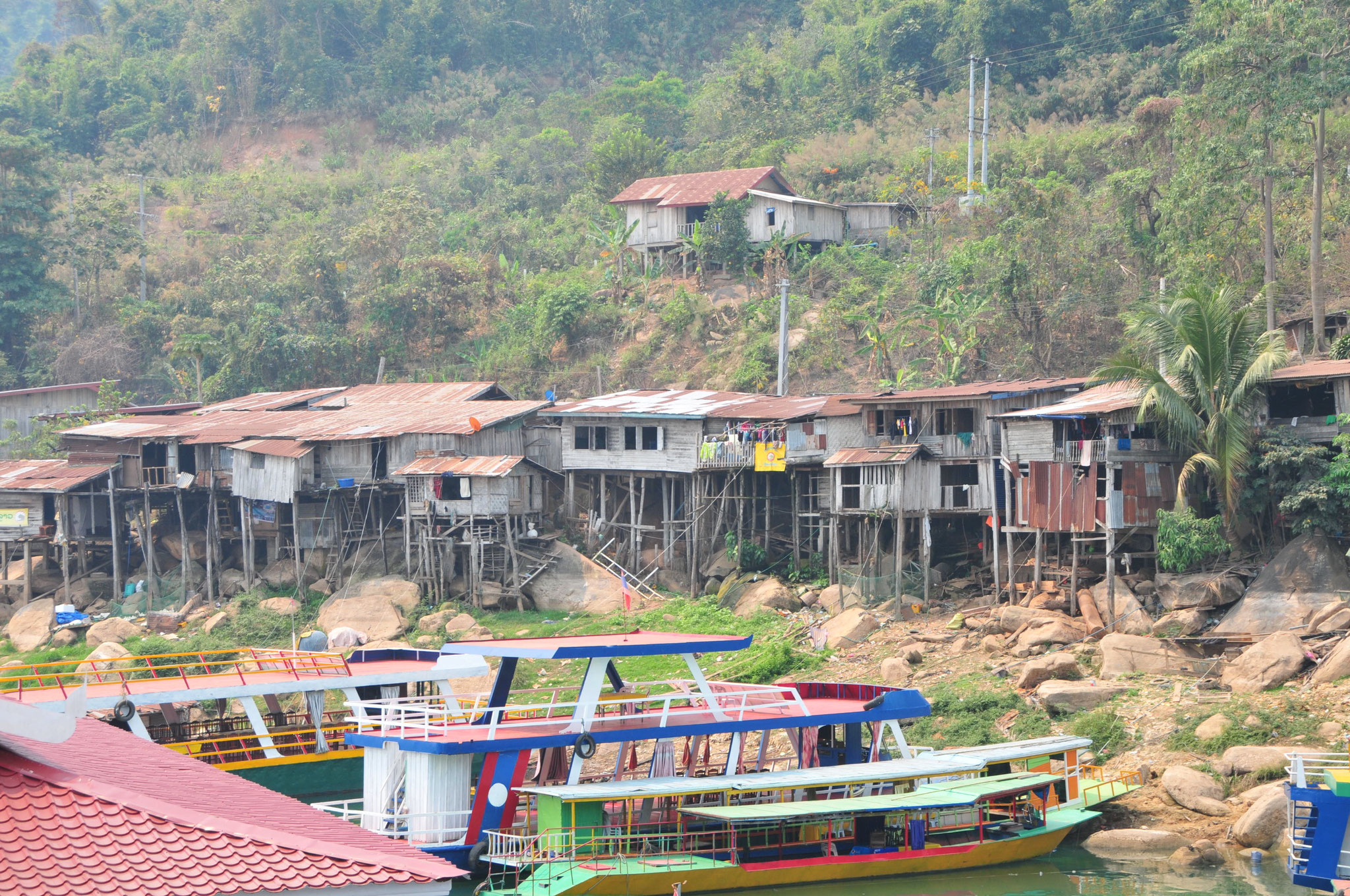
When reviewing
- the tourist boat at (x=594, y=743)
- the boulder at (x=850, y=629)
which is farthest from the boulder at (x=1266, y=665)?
the boulder at (x=850, y=629)

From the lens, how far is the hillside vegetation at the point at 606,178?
4619 centimetres

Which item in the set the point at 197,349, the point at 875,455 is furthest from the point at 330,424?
the point at 875,455

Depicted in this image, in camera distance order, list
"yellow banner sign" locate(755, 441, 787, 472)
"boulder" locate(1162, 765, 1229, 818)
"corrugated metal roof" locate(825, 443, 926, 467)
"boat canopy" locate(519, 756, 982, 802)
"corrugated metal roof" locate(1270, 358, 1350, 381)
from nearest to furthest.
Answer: "boat canopy" locate(519, 756, 982, 802)
"boulder" locate(1162, 765, 1229, 818)
"corrugated metal roof" locate(1270, 358, 1350, 381)
"corrugated metal roof" locate(825, 443, 926, 467)
"yellow banner sign" locate(755, 441, 787, 472)

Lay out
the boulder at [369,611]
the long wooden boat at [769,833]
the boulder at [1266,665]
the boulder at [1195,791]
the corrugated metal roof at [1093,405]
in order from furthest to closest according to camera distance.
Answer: the boulder at [369,611]
the corrugated metal roof at [1093,405]
the boulder at [1266,665]
the boulder at [1195,791]
the long wooden boat at [769,833]

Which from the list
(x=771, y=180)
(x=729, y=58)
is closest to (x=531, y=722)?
(x=771, y=180)

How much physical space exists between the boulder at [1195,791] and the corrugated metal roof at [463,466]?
2244cm

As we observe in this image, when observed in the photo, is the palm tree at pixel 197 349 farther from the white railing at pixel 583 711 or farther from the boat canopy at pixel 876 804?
the boat canopy at pixel 876 804

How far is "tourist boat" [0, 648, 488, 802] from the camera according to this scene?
26344 mm

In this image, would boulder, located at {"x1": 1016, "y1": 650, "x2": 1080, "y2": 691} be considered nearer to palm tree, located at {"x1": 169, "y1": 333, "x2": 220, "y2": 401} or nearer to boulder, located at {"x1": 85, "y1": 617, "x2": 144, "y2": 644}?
boulder, located at {"x1": 85, "y1": 617, "x2": 144, "y2": 644}

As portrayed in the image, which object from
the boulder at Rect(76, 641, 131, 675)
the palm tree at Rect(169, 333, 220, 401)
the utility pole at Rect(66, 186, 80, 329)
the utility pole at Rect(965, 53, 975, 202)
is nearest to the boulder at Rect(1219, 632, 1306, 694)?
the boulder at Rect(76, 641, 131, 675)

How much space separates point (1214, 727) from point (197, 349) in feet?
152

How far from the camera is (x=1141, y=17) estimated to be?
2518 inches

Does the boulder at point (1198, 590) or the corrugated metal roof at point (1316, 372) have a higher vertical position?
the corrugated metal roof at point (1316, 372)

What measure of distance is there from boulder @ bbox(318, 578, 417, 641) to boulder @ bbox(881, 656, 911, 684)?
15.5 metres
